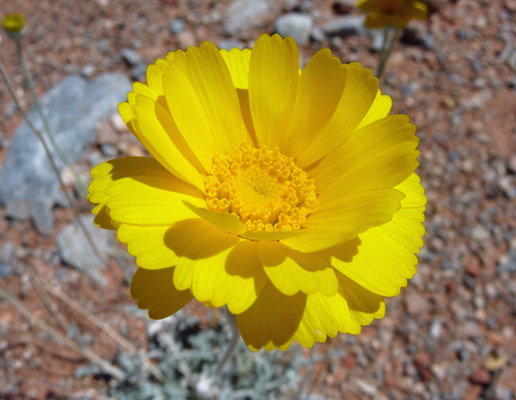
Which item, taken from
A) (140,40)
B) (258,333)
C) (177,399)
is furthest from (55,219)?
(258,333)

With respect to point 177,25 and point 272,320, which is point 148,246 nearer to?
point 272,320

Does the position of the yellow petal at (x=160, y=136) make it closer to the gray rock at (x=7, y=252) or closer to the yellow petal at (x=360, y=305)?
the yellow petal at (x=360, y=305)

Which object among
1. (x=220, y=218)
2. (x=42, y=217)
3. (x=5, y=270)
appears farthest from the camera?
(x=42, y=217)

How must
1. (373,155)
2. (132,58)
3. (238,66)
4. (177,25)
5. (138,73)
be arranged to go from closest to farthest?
(373,155)
(238,66)
(138,73)
(132,58)
(177,25)

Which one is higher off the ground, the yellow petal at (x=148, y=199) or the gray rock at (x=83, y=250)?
the yellow petal at (x=148, y=199)

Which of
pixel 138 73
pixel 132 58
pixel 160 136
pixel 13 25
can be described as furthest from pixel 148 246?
pixel 132 58

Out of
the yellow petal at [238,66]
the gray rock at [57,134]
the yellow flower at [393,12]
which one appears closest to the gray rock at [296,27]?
the gray rock at [57,134]
